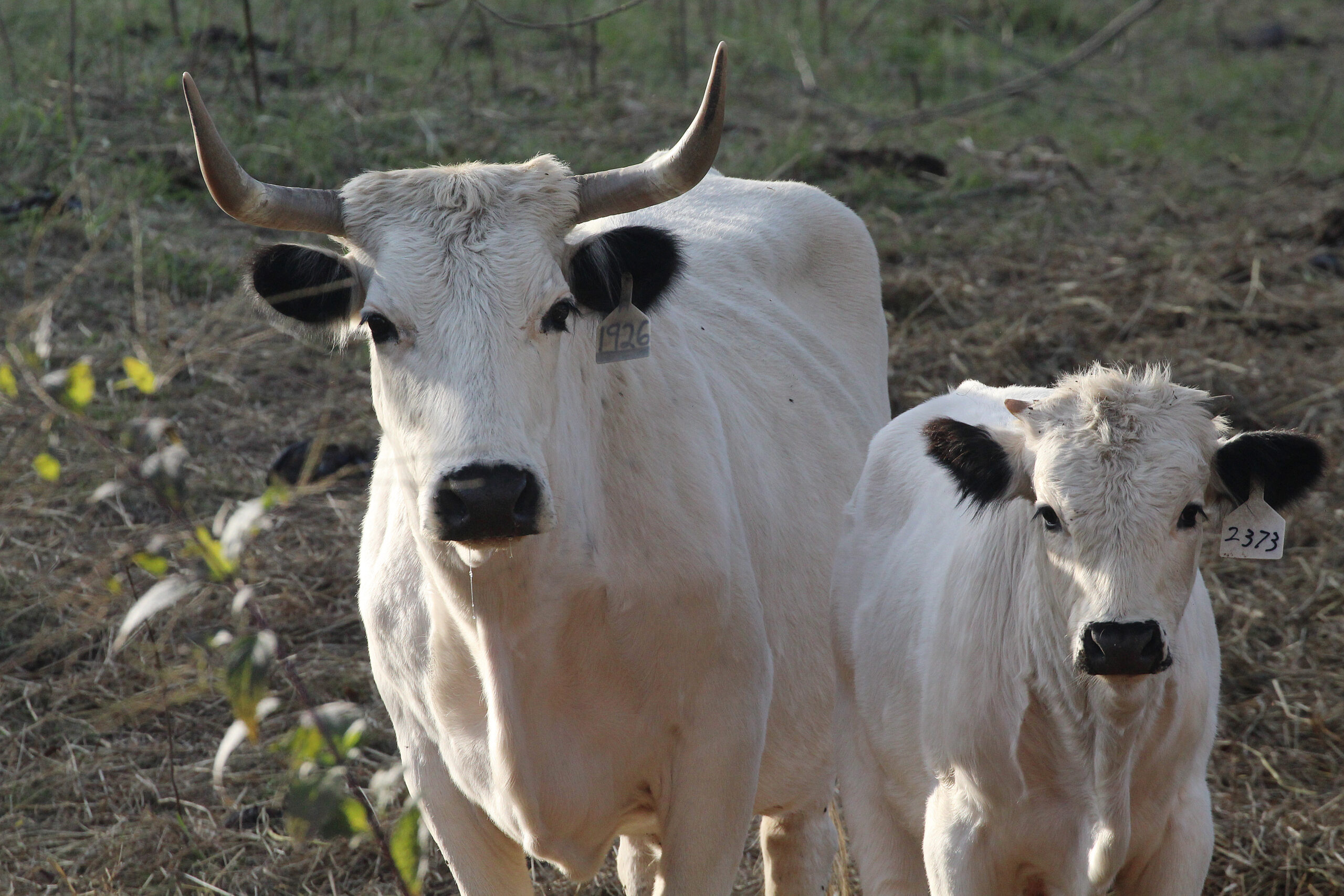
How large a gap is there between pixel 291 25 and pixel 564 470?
848 cm

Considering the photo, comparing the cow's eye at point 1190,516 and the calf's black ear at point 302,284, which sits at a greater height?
the calf's black ear at point 302,284

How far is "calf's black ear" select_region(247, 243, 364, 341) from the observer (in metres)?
3.32

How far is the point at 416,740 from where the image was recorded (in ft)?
11.9

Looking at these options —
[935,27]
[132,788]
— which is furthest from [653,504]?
[935,27]

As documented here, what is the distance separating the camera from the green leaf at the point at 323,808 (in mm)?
1837

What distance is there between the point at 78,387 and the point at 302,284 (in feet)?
5.26

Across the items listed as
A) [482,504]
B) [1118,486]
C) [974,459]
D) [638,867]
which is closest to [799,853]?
[638,867]

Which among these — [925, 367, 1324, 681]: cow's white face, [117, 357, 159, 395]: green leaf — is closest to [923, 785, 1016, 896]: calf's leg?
[925, 367, 1324, 681]: cow's white face

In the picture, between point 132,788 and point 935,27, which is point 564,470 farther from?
point 935,27

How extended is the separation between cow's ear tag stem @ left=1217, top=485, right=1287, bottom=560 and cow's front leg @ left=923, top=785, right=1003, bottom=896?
789 mm

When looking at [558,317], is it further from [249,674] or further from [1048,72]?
[249,674]

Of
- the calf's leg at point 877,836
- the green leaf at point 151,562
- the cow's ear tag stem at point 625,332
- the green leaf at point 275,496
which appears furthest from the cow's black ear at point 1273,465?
the green leaf at point 151,562

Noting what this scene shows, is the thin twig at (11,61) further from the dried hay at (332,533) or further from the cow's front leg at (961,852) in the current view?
the cow's front leg at (961,852)

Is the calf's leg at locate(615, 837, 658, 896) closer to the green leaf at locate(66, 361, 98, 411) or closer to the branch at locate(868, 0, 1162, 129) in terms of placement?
the branch at locate(868, 0, 1162, 129)
